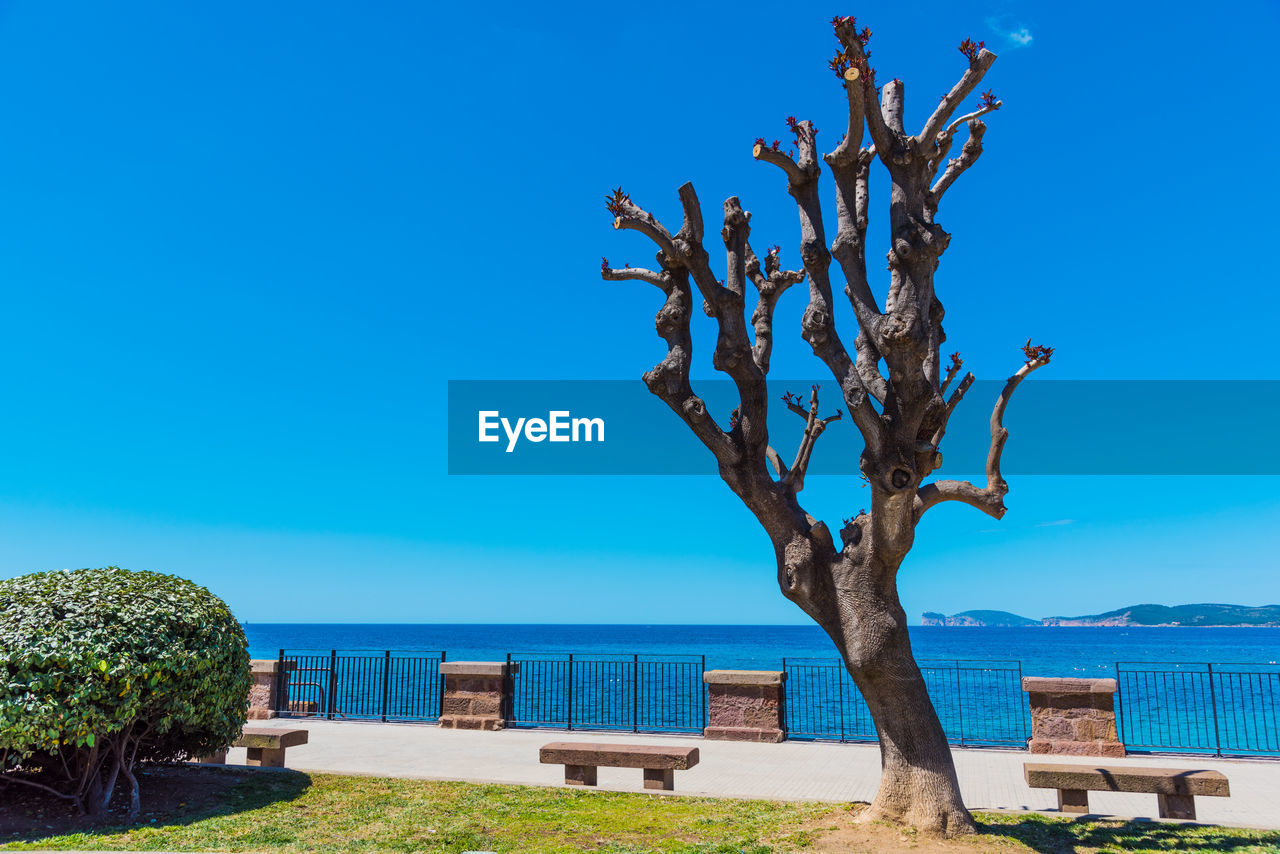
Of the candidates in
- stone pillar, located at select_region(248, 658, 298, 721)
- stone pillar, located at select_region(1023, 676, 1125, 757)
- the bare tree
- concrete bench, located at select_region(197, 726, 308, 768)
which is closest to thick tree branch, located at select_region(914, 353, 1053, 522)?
the bare tree

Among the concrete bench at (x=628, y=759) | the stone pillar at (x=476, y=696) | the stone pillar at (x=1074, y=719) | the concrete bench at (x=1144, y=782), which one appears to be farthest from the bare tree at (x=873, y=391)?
the stone pillar at (x=476, y=696)

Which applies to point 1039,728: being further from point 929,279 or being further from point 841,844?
point 929,279

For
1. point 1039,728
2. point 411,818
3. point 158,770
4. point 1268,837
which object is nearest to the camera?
point 1268,837

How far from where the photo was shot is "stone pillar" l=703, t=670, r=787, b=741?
41.6 ft

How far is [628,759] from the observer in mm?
8672

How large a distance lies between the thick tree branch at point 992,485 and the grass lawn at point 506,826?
8.60 ft

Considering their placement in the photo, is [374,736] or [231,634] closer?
[231,634]

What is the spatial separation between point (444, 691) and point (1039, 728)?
30.1 ft

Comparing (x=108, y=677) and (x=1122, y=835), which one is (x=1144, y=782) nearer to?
(x=1122, y=835)

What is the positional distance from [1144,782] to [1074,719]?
4.16 m

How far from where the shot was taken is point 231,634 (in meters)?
8.27

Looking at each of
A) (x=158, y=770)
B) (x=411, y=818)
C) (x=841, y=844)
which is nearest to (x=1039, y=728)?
(x=841, y=844)

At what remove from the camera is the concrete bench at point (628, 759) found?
8.60m

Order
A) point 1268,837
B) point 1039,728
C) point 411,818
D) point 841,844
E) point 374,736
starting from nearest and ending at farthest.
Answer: point 841,844, point 1268,837, point 411,818, point 1039,728, point 374,736
